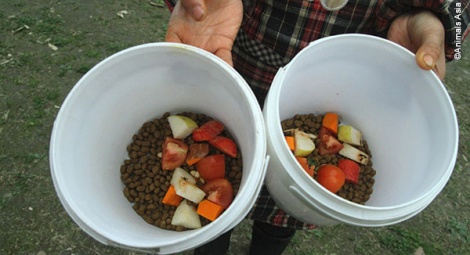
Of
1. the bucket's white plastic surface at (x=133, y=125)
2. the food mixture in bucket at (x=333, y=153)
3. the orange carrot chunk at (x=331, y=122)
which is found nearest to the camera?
the bucket's white plastic surface at (x=133, y=125)

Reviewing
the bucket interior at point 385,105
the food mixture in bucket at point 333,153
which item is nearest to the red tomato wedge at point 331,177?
the food mixture in bucket at point 333,153

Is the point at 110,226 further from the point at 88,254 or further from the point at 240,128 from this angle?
the point at 88,254

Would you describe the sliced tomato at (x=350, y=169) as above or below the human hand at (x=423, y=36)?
below

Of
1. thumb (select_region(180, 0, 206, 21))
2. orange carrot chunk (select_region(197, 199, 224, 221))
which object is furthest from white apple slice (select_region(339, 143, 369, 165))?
thumb (select_region(180, 0, 206, 21))

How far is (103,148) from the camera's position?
0.85 meters

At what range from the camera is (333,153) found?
0.93m

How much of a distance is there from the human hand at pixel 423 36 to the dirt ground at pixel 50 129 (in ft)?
2.60

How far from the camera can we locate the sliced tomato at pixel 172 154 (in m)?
0.87

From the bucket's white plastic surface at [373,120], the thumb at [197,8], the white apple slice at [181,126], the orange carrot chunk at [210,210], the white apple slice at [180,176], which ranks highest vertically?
the thumb at [197,8]

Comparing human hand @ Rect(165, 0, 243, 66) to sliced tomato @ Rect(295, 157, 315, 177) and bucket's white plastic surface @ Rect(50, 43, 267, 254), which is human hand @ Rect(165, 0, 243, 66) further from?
sliced tomato @ Rect(295, 157, 315, 177)

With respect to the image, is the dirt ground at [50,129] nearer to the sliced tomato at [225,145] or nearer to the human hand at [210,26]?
the sliced tomato at [225,145]

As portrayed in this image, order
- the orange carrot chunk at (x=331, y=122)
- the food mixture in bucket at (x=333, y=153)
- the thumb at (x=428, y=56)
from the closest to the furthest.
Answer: the thumb at (x=428, y=56) < the food mixture in bucket at (x=333, y=153) < the orange carrot chunk at (x=331, y=122)

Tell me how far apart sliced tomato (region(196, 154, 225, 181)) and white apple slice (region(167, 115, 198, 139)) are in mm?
80

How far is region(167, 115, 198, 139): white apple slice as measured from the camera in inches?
35.5
